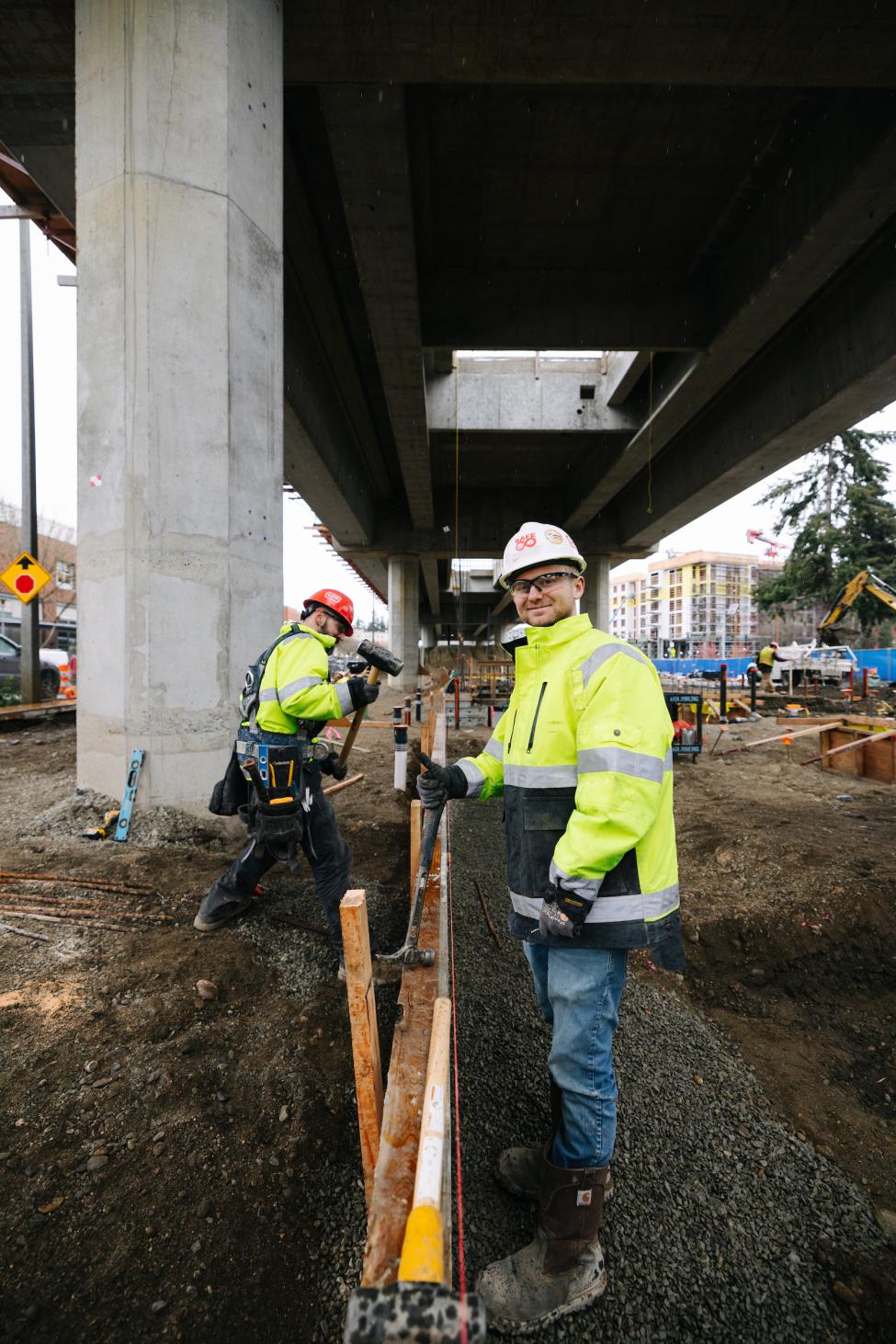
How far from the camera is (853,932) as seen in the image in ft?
15.0

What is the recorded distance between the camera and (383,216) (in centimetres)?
671

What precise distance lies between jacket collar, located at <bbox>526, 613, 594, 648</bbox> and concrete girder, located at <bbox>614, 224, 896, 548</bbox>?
30.3 feet

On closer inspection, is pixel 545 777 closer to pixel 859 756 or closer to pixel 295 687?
pixel 295 687

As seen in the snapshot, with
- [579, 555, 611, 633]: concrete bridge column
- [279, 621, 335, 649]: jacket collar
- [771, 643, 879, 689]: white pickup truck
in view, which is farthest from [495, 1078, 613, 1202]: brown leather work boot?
[771, 643, 879, 689]: white pickup truck

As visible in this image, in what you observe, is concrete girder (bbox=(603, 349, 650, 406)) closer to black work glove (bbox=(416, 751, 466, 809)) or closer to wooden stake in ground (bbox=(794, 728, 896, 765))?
wooden stake in ground (bbox=(794, 728, 896, 765))

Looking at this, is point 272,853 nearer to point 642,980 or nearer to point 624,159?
point 642,980

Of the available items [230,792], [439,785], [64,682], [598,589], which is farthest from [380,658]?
[598,589]

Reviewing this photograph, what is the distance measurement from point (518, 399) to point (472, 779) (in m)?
13.1

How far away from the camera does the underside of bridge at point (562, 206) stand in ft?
16.2

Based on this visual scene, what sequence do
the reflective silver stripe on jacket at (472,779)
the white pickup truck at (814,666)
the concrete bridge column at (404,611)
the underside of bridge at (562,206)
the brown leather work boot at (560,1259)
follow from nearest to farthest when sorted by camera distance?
1. the brown leather work boot at (560,1259)
2. the reflective silver stripe on jacket at (472,779)
3. the underside of bridge at (562,206)
4. the white pickup truck at (814,666)
5. the concrete bridge column at (404,611)

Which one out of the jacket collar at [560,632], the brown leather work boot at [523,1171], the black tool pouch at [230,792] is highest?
the jacket collar at [560,632]

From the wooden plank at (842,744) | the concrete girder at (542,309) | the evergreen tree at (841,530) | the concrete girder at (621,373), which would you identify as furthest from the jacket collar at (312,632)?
the evergreen tree at (841,530)

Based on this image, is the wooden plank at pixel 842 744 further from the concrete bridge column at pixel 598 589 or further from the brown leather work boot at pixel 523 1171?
the concrete bridge column at pixel 598 589

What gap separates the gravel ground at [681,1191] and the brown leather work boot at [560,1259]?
0.27 ft
